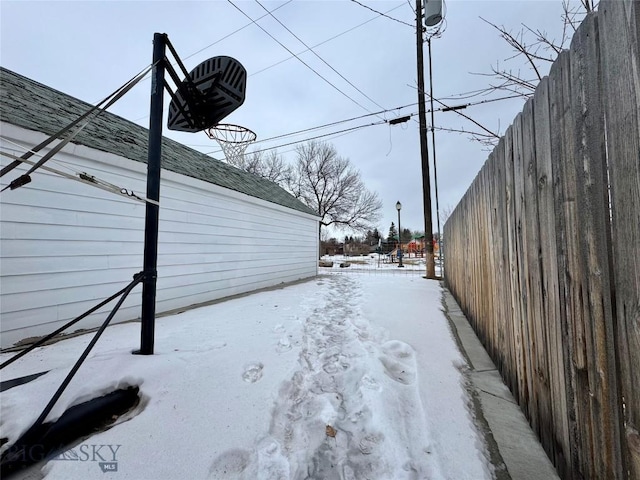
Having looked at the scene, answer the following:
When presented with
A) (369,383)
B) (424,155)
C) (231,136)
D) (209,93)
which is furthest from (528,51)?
(231,136)

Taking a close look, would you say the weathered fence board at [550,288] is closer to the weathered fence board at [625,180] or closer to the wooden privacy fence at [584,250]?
the wooden privacy fence at [584,250]

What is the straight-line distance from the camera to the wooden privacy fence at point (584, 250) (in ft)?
2.41

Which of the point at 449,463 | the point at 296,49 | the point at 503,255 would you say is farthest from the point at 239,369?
the point at 296,49

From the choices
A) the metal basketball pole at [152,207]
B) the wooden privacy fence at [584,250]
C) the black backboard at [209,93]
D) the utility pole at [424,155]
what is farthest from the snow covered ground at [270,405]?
the utility pole at [424,155]

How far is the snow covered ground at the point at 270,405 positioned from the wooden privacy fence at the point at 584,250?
1.51 feet

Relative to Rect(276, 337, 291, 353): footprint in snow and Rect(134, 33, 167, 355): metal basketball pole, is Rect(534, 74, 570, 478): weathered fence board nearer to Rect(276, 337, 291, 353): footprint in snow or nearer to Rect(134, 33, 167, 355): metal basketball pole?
Answer: Rect(276, 337, 291, 353): footprint in snow

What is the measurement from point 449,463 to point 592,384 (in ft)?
2.29

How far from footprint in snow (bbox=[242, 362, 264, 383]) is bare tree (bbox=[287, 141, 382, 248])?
69.3ft

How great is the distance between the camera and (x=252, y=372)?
1.95 meters

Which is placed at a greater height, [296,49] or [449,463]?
[296,49]

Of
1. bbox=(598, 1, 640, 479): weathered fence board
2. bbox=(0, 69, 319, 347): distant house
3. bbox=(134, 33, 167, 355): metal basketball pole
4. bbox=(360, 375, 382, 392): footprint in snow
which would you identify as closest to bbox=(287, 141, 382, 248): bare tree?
bbox=(0, 69, 319, 347): distant house

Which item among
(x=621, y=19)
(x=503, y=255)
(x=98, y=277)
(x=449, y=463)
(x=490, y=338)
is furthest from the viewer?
(x=98, y=277)

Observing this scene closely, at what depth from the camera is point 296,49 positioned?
293 inches

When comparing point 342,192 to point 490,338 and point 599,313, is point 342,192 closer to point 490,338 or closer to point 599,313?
point 490,338
